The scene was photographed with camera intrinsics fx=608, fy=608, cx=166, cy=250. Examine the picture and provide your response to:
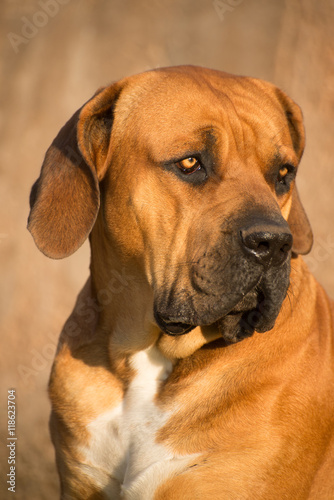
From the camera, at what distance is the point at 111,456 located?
9.92 feet

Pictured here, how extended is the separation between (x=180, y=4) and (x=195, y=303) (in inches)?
194

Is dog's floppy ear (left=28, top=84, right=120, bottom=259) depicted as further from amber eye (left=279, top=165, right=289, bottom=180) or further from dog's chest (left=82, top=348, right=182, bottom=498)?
amber eye (left=279, top=165, right=289, bottom=180)

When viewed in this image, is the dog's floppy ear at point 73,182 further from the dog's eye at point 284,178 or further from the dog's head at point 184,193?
the dog's eye at point 284,178

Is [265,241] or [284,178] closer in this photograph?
[265,241]

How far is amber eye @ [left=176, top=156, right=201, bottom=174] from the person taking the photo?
2809 mm

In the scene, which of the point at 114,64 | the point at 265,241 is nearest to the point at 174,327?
the point at 265,241

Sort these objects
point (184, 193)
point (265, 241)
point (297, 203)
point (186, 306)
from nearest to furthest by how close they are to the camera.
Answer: point (265, 241), point (186, 306), point (184, 193), point (297, 203)

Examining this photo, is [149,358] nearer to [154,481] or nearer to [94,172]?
[154,481]

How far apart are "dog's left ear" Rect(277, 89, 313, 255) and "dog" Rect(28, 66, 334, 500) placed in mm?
213

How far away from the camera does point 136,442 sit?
116 inches

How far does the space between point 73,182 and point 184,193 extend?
57cm

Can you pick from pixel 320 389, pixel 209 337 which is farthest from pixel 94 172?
pixel 320 389

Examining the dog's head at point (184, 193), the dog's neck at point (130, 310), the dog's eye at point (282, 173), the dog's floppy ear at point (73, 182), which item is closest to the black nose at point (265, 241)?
the dog's head at point (184, 193)

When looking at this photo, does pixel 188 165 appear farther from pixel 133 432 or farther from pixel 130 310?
pixel 133 432
